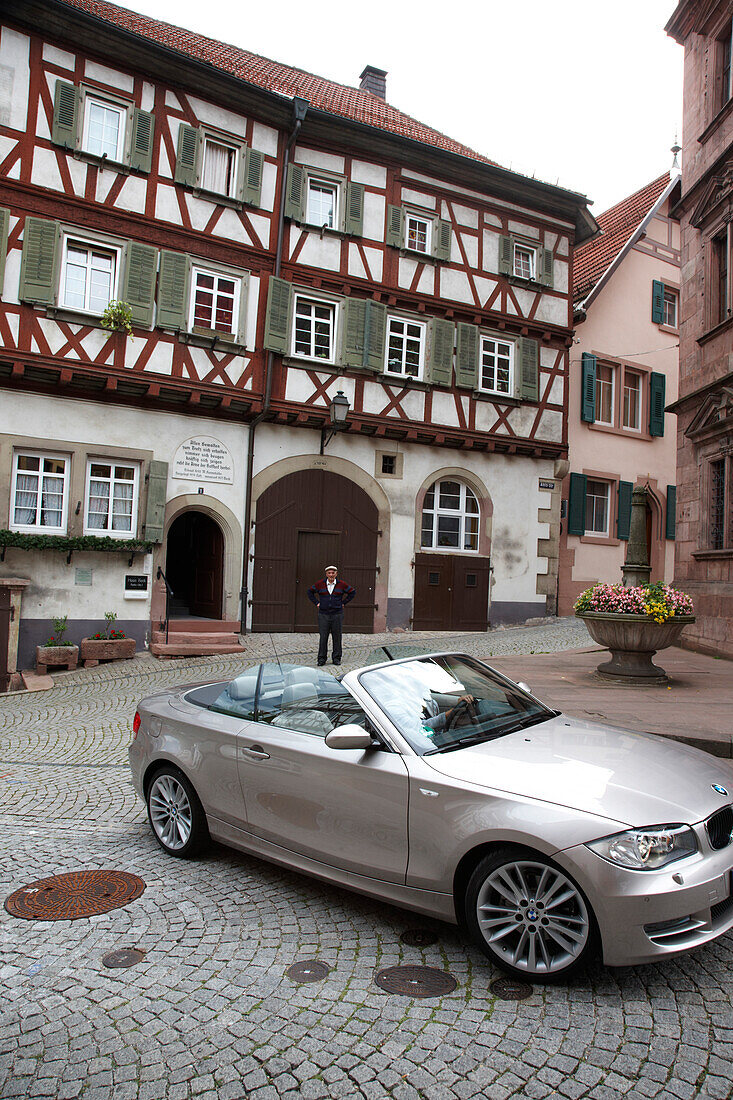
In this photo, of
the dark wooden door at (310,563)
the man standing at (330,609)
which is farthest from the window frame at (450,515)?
the man standing at (330,609)

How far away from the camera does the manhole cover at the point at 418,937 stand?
3.61m

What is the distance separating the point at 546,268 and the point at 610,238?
5.59m

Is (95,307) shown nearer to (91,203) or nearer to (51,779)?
(91,203)

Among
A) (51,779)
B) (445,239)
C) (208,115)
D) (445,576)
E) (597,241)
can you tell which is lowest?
(51,779)

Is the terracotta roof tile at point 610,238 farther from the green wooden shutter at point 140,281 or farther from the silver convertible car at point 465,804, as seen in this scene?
the silver convertible car at point 465,804

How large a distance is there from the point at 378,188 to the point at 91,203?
6.50m

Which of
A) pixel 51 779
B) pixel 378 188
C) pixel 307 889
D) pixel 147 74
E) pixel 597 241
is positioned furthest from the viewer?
pixel 597 241

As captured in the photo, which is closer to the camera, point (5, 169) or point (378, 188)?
point (5, 169)

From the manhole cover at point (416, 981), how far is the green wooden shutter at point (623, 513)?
19791mm

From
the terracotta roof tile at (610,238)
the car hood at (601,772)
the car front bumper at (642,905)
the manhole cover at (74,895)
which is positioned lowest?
the manhole cover at (74,895)

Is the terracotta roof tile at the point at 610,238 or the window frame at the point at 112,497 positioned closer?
the window frame at the point at 112,497

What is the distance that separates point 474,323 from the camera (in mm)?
18578

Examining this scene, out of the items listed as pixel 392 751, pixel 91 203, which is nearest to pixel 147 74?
pixel 91 203

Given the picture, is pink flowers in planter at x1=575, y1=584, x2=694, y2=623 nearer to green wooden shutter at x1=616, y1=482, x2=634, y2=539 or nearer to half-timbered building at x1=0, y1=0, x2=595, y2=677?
half-timbered building at x1=0, y1=0, x2=595, y2=677
